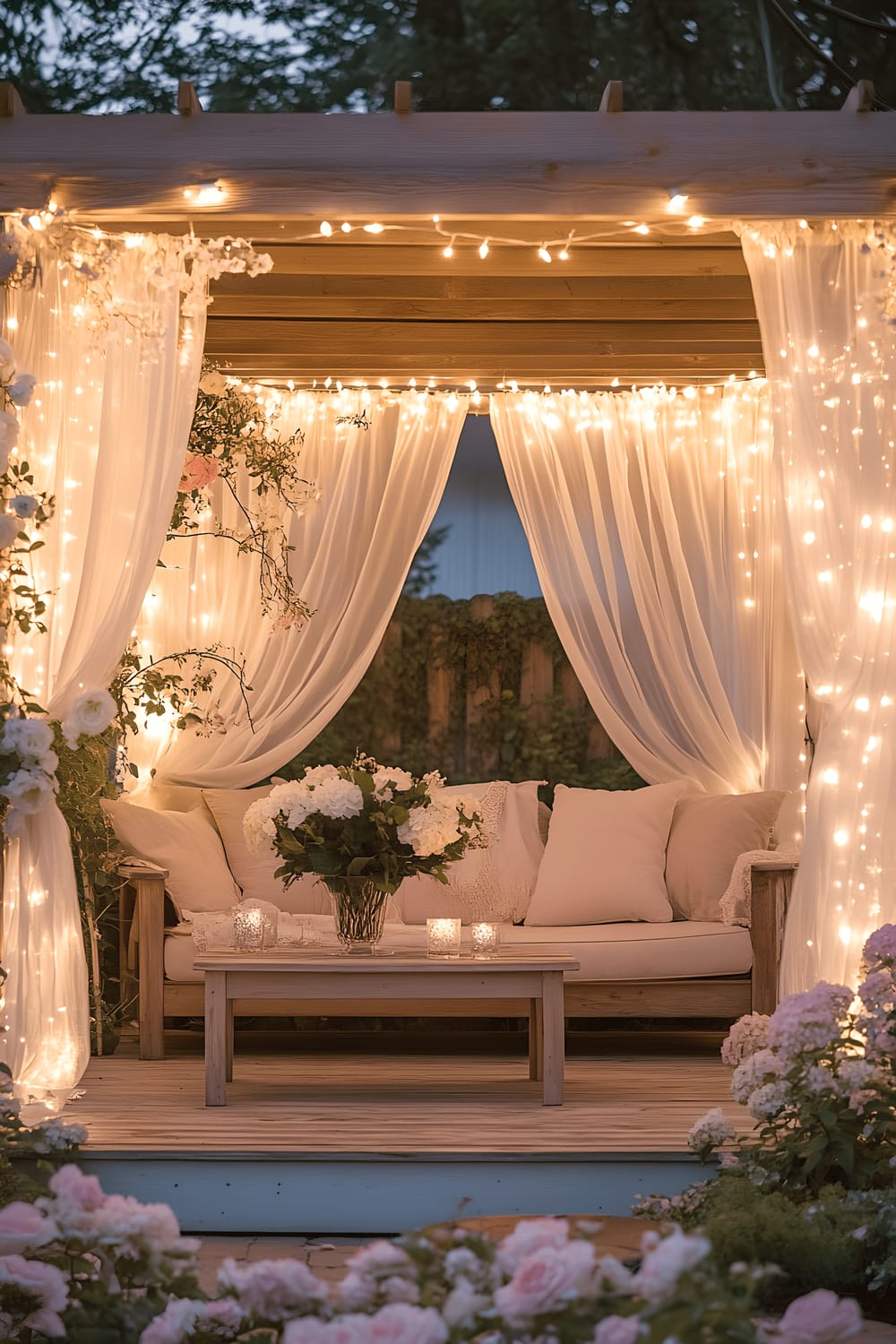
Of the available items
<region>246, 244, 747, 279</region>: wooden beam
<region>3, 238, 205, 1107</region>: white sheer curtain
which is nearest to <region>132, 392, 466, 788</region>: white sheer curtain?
<region>246, 244, 747, 279</region>: wooden beam

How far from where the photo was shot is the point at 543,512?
6305 millimetres

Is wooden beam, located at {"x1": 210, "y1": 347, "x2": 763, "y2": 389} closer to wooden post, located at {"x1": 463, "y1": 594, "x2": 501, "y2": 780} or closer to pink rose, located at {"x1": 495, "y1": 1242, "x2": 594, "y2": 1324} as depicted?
wooden post, located at {"x1": 463, "y1": 594, "x2": 501, "y2": 780}

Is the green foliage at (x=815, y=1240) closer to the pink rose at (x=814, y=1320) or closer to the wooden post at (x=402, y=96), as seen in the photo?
the pink rose at (x=814, y=1320)

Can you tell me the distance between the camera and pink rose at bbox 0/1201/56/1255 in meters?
2.18

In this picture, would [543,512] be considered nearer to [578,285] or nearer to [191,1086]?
[578,285]

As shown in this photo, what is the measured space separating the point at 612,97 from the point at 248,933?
2.74 metres

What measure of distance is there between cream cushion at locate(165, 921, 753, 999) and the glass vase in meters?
0.56

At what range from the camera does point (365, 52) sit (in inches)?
172

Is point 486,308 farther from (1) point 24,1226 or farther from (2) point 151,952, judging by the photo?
(1) point 24,1226

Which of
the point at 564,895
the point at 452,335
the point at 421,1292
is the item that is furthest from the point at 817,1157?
the point at 452,335

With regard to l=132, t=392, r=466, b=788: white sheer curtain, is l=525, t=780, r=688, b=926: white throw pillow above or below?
below

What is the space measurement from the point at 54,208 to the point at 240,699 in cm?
248

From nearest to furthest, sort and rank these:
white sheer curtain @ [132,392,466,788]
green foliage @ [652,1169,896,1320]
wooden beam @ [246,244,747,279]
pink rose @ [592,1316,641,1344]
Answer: pink rose @ [592,1316,641,1344] < green foliage @ [652,1169,896,1320] < wooden beam @ [246,244,747,279] < white sheer curtain @ [132,392,466,788]

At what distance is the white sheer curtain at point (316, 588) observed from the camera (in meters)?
6.20
